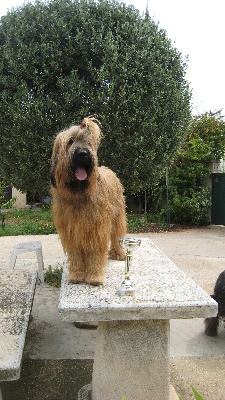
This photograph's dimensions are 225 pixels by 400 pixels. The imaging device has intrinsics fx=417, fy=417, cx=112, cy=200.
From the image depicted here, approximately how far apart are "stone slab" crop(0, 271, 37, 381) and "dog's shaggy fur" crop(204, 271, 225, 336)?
68.2 inches

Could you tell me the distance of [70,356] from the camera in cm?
380

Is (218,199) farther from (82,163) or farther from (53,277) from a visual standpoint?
(82,163)

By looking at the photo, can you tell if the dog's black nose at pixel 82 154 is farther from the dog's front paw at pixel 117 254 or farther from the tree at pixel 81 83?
the tree at pixel 81 83

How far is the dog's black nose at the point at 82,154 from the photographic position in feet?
9.03

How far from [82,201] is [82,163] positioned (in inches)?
13.7

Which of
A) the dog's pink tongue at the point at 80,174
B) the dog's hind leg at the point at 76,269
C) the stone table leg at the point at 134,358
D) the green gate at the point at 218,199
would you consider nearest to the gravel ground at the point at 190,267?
the green gate at the point at 218,199

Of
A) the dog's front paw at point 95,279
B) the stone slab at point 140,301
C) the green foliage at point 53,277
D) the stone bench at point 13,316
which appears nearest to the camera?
the stone bench at point 13,316

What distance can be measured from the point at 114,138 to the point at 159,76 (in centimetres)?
92

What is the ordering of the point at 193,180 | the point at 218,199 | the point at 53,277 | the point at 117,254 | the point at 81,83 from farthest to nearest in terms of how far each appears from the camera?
the point at 218,199, the point at 193,180, the point at 53,277, the point at 81,83, the point at 117,254

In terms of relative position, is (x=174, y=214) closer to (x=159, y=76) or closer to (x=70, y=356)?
(x=159, y=76)

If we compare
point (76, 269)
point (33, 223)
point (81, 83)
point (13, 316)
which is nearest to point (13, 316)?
point (13, 316)

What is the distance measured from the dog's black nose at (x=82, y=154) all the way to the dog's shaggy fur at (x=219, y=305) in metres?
1.99

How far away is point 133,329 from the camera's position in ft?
9.08

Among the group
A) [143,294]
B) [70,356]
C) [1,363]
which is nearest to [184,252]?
[70,356]
